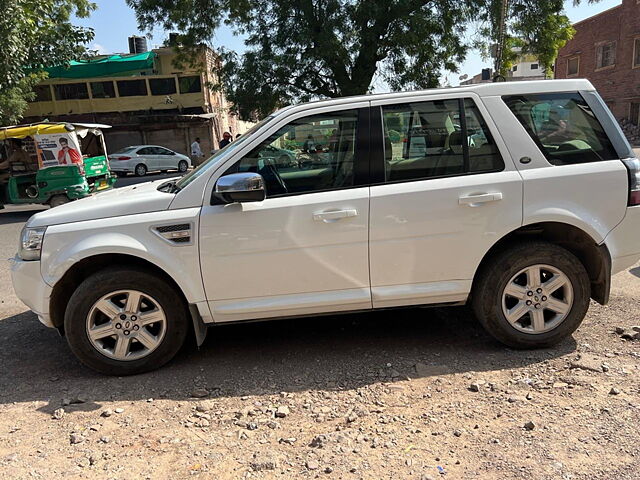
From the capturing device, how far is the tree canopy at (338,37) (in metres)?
14.7

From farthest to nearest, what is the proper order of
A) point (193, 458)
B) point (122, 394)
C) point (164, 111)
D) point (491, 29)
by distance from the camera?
point (164, 111)
point (491, 29)
point (122, 394)
point (193, 458)

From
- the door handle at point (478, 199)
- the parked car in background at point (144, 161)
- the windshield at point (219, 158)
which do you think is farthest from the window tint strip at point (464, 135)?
the parked car in background at point (144, 161)

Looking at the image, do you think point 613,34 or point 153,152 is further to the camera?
point 613,34

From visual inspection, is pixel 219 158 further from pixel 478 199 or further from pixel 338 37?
pixel 338 37

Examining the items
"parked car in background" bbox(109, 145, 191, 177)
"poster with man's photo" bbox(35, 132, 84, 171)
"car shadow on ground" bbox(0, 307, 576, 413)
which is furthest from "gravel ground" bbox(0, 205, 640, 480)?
"parked car in background" bbox(109, 145, 191, 177)

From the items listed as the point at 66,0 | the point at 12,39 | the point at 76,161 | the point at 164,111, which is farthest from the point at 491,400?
the point at 164,111

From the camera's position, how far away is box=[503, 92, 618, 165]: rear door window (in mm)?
3617

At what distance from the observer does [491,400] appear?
3.14 meters

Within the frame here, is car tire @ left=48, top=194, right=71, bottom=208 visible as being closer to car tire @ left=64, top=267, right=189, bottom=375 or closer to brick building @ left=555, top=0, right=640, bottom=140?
car tire @ left=64, top=267, right=189, bottom=375

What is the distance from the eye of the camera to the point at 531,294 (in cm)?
366

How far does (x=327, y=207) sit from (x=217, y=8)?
15.4 meters

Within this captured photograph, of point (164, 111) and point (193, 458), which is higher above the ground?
point (164, 111)

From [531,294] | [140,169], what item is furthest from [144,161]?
[531,294]

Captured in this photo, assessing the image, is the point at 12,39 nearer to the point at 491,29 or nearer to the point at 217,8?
the point at 217,8
